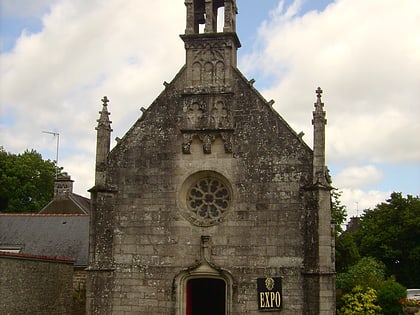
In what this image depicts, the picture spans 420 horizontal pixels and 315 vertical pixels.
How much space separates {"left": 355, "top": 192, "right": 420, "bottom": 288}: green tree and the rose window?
86.8 ft

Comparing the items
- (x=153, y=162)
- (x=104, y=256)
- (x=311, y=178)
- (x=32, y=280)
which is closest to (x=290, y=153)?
(x=311, y=178)

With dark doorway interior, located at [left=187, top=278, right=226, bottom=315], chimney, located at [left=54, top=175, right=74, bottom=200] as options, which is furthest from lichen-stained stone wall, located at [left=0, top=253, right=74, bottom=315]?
chimney, located at [left=54, top=175, right=74, bottom=200]

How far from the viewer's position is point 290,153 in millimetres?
18016

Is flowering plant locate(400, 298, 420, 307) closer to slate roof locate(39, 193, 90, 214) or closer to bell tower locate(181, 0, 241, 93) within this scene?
bell tower locate(181, 0, 241, 93)

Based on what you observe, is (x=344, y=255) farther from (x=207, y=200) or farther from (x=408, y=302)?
(x=207, y=200)

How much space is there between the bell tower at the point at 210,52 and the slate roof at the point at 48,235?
40.7 feet

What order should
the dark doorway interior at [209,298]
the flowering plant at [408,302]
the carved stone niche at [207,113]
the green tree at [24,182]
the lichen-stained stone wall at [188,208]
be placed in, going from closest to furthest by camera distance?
A: the lichen-stained stone wall at [188,208], the carved stone niche at [207,113], the dark doorway interior at [209,298], the flowering plant at [408,302], the green tree at [24,182]

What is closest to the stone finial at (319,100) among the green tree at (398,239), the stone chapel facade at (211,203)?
the stone chapel facade at (211,203)

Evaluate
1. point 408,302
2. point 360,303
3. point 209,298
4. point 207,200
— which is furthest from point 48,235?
point 408,302

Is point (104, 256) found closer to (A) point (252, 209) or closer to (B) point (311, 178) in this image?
(A) point (252, 209)

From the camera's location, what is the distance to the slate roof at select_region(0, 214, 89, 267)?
28234 mm

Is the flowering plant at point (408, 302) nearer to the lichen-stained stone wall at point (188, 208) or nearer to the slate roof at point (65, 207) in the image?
the lichen-stained stone wall at point (188, 208)

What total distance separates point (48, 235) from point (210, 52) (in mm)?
14531

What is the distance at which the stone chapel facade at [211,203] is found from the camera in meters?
17.4
